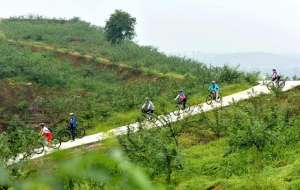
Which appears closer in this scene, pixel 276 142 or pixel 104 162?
pixel 104 162

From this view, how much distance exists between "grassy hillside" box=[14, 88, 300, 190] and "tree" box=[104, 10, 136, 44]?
40.2 metres

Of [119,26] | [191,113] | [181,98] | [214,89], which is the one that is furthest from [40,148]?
[119,26]

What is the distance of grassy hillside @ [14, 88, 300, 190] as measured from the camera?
15.5 metres

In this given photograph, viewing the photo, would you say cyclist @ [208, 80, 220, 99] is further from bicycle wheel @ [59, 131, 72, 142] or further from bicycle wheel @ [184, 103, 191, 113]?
bicycle wheel @ [59, 131, 72, 142]

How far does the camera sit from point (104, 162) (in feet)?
5.70

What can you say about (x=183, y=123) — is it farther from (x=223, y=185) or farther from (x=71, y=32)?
(x=71, y=32)

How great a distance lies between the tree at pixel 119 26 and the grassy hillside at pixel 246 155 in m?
40.2

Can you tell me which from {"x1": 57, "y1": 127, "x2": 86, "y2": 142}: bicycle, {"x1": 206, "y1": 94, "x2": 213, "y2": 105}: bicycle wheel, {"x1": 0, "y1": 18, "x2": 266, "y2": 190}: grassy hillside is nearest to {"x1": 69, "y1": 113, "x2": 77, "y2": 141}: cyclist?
{"x1": 57, "y1": 127, "x2": 86, "y2": 142}: bicycle

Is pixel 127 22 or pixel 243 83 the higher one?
pixel 127 22

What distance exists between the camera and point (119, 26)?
212 feet

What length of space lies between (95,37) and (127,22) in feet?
28.4

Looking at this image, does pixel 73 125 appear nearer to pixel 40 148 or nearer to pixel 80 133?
pixel 80 133

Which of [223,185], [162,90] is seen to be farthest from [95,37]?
[223,185]

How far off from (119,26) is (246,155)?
4661 cm
